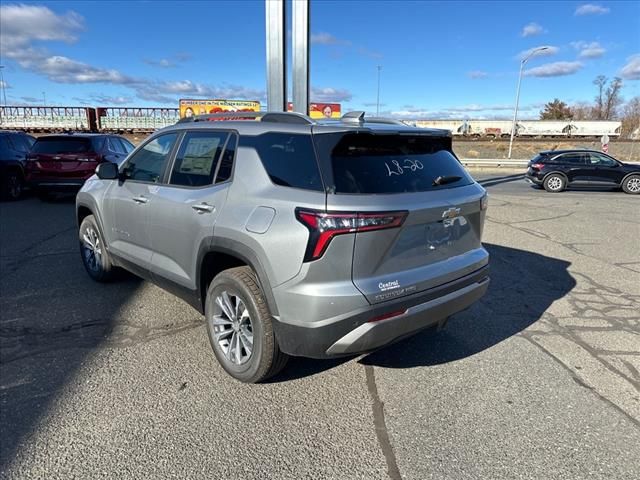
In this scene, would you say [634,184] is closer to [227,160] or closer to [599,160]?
[599,160]

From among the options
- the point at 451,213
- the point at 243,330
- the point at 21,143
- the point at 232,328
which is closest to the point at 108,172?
the point at 232,328

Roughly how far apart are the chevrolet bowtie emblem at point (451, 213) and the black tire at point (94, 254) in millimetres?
3613

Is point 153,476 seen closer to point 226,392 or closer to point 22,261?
point 226,392

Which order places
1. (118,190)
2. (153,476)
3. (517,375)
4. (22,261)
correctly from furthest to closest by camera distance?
(22,261) → (118,190) → (517,375) → (153,476)

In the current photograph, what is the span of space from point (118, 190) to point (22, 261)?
9.09 ft

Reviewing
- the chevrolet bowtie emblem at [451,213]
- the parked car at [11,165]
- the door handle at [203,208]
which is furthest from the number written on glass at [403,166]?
the parked car at [11,165]

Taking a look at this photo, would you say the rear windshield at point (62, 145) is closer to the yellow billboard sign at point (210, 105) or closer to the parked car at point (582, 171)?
the parked car at point (582, 171)

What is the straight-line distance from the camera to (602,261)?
6.46m

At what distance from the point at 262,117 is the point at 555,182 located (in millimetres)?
16367

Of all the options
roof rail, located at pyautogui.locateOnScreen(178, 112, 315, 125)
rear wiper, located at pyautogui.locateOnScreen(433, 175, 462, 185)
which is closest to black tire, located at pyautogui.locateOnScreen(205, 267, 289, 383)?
roof rail, located at pyautogui.locateOnScreen(178, 112, 315, 125)

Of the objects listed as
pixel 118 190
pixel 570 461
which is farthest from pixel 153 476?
pixel 118 190

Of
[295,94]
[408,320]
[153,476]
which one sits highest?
[295,94]

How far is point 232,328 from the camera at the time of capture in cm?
322

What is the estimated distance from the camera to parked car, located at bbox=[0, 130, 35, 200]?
1132cm
